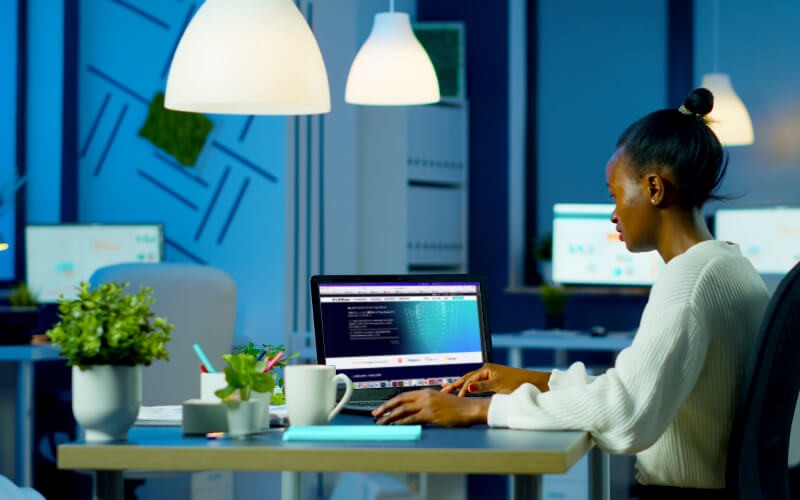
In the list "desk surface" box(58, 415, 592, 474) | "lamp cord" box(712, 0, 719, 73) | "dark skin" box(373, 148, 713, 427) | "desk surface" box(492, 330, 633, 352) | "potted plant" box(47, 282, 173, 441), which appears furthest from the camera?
"lamp cord" box(712, 0, 719, 73)

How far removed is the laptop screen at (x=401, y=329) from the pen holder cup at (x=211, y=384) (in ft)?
1.35

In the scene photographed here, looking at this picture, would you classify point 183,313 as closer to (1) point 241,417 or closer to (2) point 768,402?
(1) point 241,417

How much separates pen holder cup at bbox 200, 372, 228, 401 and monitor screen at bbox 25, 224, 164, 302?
3497mm

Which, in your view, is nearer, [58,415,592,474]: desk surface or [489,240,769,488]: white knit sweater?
[58,415,592,474]: desk surface

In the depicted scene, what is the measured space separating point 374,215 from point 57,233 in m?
1.49

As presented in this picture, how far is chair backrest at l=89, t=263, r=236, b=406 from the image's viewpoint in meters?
3.62

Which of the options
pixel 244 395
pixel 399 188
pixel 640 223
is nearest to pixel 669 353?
pixel 640 223

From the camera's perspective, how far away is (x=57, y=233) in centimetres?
545

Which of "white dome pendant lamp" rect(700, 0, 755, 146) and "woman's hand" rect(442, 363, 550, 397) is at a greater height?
"white dome pendant lamp" rect(700, 0, 755, 146)

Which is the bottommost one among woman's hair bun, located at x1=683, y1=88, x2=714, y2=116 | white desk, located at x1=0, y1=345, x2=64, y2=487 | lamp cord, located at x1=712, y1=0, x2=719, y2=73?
white desk, located at x1=0, y1=345, x2=64, y2=487

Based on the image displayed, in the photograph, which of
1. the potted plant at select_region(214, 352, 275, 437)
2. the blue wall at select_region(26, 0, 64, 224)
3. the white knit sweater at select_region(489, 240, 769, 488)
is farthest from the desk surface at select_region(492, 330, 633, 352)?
the potted plant at select_region(214, 352, 275, 437)

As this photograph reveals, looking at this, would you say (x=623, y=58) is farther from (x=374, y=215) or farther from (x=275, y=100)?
(x=275, y=100)

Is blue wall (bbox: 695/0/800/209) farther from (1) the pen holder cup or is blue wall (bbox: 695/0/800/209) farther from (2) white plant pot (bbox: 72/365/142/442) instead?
(2) white plant pot (bbox: 72/365/142/442)

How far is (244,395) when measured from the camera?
1.87 metres
